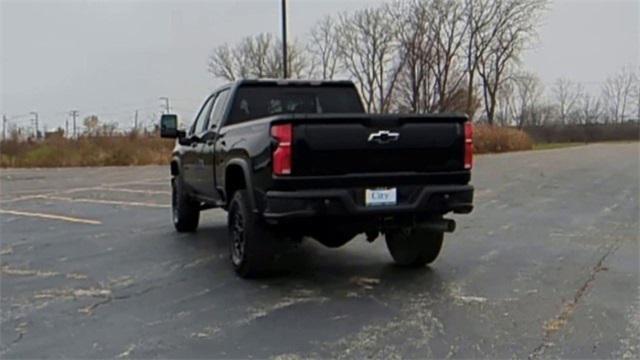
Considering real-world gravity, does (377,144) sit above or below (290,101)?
below

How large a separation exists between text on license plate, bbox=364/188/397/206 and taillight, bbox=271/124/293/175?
2.35ft

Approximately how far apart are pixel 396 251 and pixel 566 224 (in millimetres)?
4083

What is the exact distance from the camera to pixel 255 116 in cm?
716

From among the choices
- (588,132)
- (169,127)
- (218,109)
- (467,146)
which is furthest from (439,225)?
(588,132)

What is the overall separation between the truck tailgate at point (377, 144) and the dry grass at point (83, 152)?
86.1 ft

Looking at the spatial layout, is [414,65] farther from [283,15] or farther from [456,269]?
[456,269]

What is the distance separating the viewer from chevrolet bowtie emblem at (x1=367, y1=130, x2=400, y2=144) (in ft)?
17.7

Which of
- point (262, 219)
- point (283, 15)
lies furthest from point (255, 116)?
point (283, 15)

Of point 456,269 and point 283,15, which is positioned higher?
point 283,15

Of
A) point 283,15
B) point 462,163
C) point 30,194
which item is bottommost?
point 30,194

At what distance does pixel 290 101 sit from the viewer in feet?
24.0

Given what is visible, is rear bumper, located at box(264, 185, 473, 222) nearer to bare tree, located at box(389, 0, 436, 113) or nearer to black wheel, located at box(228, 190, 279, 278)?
black wheel, located at box(228, 190, 279, 278)

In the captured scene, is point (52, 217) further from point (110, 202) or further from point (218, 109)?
point (218, 109)

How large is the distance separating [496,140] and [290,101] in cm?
3669
